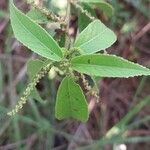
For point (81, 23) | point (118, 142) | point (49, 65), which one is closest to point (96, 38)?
point (49, 65)

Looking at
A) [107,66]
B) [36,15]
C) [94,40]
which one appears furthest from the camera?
[36,15]

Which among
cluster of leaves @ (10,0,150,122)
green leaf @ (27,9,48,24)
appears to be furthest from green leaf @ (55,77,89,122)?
green leaf @ (27,9,48,24)

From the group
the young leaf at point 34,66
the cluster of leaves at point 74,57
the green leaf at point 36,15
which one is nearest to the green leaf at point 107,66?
the cluster of leaves at point 74,57

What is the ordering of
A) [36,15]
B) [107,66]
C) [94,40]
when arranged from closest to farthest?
[107,66] < [94,40] < [36,15]

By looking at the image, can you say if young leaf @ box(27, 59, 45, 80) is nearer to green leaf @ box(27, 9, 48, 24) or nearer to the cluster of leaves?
the cluster of leaves

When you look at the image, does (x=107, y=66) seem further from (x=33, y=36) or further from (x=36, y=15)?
(x=36, y=15)

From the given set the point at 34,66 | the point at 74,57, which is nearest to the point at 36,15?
the point at 34,66

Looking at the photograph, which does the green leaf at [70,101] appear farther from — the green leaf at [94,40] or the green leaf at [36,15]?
the green leaf at [36,15]

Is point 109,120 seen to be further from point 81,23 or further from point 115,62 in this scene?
point 115,62
